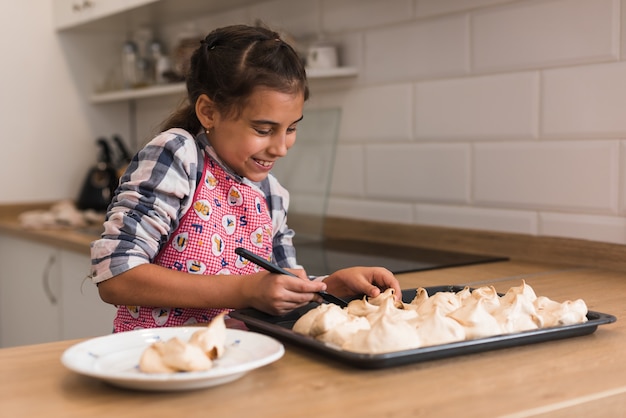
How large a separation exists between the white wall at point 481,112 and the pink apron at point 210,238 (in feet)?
2.02

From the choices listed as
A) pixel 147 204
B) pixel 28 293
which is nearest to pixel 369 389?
pixel 147 204

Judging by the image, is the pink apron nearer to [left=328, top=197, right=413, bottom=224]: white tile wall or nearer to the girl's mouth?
the girl's mouth

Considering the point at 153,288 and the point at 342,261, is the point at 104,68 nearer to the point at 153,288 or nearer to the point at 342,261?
the point at 342,261

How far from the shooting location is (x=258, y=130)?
3.93 feet

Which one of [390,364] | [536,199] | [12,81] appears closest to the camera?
[390,364]

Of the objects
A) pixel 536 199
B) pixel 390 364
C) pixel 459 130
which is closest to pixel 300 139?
pixel 459 130

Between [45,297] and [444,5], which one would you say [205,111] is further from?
[45,297]

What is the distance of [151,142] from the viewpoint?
1206mm

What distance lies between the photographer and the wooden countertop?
2.20 feet

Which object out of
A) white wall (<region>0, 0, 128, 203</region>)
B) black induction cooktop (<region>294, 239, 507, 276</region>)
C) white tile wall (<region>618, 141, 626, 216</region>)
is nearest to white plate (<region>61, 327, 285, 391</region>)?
black induction cooktop (<region>294, 239, 507, 276</region>)

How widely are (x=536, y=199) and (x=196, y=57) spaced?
2.49ft

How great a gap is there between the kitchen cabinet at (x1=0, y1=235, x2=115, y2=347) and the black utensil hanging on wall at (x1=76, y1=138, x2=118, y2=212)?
0.25m

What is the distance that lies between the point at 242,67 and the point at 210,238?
26 centimetres

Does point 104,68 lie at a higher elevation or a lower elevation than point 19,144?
higher
